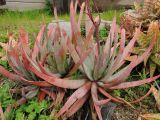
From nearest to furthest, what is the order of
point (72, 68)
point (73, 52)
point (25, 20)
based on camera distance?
point (73, 52), point (72, 68), point (25, 20)

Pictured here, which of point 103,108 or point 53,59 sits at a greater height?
point 53,59

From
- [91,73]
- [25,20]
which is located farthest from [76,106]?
[25,20]

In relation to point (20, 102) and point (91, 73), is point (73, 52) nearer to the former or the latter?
point (91, 73)

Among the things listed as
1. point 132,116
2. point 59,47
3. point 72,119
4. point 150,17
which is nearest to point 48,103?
point 72,119

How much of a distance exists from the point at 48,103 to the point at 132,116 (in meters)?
0.77

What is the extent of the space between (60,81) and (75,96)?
19 cm

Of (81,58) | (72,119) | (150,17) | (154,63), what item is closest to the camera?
(81,58)

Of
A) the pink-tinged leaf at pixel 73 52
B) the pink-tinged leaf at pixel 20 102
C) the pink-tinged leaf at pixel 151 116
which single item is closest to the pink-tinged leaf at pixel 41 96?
the pink-tinged leaf at pixel 20 102

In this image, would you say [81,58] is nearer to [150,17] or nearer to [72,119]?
[72,119]

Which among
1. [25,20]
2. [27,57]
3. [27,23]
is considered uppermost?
[27,57]

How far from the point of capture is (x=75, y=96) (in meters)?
3.86

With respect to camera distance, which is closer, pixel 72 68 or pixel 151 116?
pixel 151 116

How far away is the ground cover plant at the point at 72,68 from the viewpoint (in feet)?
12.7

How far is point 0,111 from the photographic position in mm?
3846
